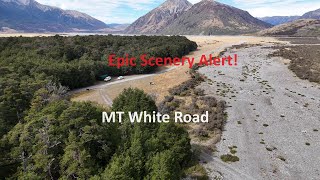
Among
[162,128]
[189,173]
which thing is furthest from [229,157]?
[162,128]

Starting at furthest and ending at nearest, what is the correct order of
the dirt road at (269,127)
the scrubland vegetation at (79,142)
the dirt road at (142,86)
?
1. the dirt road at (142,86)
2. the dirt road at (269,127)
3. the scrubland vegetation at (79,142)

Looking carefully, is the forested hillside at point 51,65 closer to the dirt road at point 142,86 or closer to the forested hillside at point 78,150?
the dirt road at point 142,86

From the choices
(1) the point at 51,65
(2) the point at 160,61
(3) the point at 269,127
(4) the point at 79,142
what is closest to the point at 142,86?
(1) the point at 51,65

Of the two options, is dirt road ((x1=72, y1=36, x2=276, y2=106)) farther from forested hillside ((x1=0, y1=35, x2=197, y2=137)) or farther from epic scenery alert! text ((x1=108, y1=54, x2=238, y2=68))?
epic scenery alert! text ((x1=108, y1=54, x2=238, y2=68))

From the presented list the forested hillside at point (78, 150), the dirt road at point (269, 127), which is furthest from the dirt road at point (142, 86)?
the forested hillside at point (78, 150)

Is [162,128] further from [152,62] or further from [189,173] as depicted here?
[152,62]

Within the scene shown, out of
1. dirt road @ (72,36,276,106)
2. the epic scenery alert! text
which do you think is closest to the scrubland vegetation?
dirt road @ (72,36,276,106)
